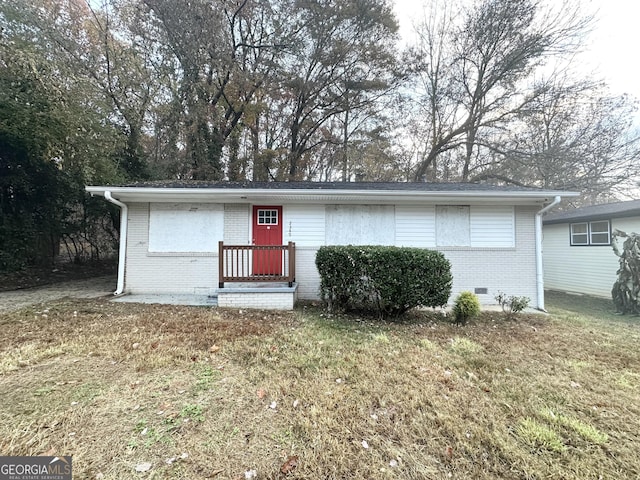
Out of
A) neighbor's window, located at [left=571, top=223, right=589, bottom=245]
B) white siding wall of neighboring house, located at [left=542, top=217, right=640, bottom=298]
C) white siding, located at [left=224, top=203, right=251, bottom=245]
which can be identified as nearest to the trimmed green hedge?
white siding, located at [left=224, top=203, right=251, bottom=245]

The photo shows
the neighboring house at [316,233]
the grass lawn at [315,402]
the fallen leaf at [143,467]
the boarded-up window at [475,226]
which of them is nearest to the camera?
the fallen leaf at [143,467]

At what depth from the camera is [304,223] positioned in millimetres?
6750

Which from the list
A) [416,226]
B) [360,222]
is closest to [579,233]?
[416,226]

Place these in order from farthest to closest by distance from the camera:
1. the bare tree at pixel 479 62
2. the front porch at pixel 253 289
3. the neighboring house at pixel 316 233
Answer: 1. the bare tree at pixel 479 62
2. the neighboring house at pixel 316 233
3. the front porch at pixel 253 289

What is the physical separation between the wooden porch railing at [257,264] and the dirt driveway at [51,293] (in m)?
3.22

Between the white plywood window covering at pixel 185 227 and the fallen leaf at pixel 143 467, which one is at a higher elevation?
the white plywood window covering at pixel 185 227

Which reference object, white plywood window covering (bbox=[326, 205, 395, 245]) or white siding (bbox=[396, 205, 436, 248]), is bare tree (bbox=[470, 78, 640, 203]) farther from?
white plywood window covering (bbox=[326, 205, 395, 245])

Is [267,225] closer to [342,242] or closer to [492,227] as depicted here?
[342,242]

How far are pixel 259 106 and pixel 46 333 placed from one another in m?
12.1

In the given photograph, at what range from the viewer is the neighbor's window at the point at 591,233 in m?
8.63

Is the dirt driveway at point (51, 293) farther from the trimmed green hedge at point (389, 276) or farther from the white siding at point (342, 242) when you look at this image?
the trimmed green hedge at point (389, 276)

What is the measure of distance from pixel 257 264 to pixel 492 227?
5.94 meters

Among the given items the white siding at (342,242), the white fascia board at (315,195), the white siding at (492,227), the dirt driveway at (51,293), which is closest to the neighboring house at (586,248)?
the white fascia board at (315,195)

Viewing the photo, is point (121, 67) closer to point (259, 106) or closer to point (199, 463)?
point (259, 106)
